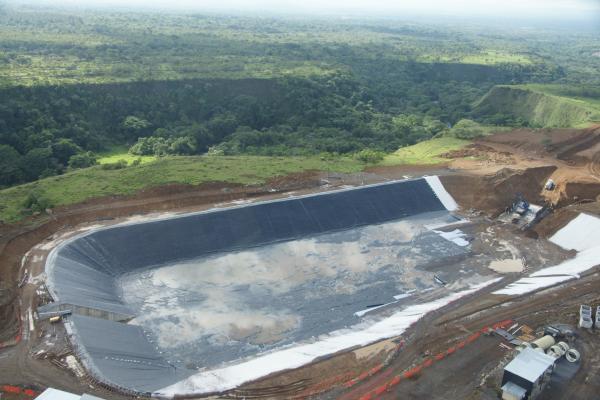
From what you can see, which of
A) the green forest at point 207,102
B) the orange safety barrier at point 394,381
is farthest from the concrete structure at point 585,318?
the green forest at point 207,102

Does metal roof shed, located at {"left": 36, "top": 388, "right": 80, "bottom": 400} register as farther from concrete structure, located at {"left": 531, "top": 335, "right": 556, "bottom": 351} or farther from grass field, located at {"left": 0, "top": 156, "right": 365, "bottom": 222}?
concrete structure, located at {"left": 531, "top": 335, "right": 556, "bottom": 351}

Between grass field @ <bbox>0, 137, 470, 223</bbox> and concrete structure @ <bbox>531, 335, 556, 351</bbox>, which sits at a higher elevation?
grass field @ <bbox>0, 137, 470, 223</bbox>

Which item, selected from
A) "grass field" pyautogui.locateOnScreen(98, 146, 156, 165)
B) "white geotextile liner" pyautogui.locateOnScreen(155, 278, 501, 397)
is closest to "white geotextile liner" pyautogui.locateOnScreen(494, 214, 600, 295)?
"white geotextile liner" pyautogui.locateOnScreen(155, 278, 501, 397)

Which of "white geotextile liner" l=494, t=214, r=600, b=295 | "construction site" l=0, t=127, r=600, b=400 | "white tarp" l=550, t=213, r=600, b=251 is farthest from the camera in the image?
"white tarp" l=550, t=213, r=600, b=251

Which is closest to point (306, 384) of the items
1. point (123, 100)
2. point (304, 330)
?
point (304, 330)

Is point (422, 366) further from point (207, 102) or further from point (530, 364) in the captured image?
point (207, 102)

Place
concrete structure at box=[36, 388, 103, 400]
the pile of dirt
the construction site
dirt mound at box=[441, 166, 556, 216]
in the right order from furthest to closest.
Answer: dirt mound at box=[441, 166, 556, 216]
the pile of dirt
the construction site
concrete structure at box=[36, 388, 103, 400]

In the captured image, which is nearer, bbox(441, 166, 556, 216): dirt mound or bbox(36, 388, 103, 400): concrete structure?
bbox(36, 388, 103, 400): concrete structure

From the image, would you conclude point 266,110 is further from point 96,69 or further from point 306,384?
point 306,384

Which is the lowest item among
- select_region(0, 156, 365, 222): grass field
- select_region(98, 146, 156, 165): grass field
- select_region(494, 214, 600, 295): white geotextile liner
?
select_region(98, 146, 156, 165): grass field
